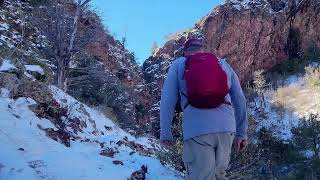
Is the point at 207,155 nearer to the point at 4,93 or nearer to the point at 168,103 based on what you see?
the point at 168,103

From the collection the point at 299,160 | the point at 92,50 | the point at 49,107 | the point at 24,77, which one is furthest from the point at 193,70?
the point at 92,50

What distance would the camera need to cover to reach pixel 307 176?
1650cm

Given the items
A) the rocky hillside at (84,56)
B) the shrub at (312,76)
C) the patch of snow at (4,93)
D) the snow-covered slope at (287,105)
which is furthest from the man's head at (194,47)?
the shrub at (312,76)

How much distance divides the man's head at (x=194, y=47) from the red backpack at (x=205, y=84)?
22cm

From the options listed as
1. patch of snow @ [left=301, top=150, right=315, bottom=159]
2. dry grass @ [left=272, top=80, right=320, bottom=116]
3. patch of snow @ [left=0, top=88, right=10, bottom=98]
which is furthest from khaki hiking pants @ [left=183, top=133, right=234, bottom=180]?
dry grass @ [left=272, top=80, right=320, bottom=116]

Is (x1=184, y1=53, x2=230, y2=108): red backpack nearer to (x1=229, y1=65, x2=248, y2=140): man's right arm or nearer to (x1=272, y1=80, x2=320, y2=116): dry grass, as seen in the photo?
(x1=229, y1=65, x2=248, y2=140): man's right arm

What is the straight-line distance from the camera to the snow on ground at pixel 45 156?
14.3 feet

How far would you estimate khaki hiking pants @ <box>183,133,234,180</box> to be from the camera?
9.74 ft

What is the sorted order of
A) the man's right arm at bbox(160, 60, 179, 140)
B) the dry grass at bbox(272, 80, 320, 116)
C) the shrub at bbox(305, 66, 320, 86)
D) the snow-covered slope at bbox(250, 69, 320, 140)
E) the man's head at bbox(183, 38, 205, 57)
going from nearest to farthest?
the man's right arm at bbox(160, 60, 179, 140) → the man's head at bbox(183, 38, 205, 57) → the snow-covered slope at bbox(250, 69, 320, 140) → the dry grass at bbox(272, 80, 320, 116) → the shrub at bbox(305, 66, 320, 86)

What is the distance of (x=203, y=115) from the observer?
9.93 feet

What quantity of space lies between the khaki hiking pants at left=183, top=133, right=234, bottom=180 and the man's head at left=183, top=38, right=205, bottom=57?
1.96ft

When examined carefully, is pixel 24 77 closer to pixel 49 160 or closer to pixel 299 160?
pixel 49 160

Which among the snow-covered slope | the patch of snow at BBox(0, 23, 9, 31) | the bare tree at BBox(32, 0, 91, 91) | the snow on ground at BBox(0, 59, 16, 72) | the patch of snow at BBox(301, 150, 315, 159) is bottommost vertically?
the patch of snow at BBox(301, 150, 315, 159)

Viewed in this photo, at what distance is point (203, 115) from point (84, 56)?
53.2 feet
